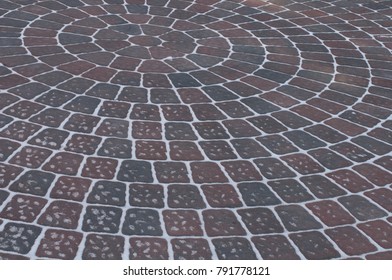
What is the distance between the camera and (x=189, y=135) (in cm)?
389

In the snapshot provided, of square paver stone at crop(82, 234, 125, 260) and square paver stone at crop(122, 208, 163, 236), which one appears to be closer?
square paver stone at crop(82, 234, 125, 260)

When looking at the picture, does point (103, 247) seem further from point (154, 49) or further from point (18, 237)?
point (154, 49)

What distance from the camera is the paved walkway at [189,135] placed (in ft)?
9.86

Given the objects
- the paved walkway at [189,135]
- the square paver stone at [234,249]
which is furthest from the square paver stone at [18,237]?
the square paver stone at [234,249]

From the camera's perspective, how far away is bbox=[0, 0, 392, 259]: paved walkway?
3.01m

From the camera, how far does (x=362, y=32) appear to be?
598 cm

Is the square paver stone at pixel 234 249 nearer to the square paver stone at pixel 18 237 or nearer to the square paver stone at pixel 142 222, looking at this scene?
the square paver stone at pixel 142 222

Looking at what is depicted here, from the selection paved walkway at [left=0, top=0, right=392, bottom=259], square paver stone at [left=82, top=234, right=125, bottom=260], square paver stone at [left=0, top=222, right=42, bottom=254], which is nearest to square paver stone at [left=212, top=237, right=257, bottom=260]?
paved walkway at [left=0, top=0, right=392, bottom=259]

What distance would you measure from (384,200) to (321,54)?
228cm

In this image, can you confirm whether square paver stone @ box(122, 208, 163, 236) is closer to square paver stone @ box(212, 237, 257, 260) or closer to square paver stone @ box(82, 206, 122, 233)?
square paver stone @ box(82, 206, 122, 233)

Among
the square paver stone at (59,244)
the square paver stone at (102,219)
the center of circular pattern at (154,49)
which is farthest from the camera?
the center of circular pattern at (154,49)

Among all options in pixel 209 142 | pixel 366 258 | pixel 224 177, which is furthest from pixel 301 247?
pixel 209 142

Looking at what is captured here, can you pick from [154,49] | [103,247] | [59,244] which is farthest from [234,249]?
[154,49]

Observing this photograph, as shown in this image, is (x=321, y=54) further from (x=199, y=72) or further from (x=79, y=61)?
(x=79, y=61)
